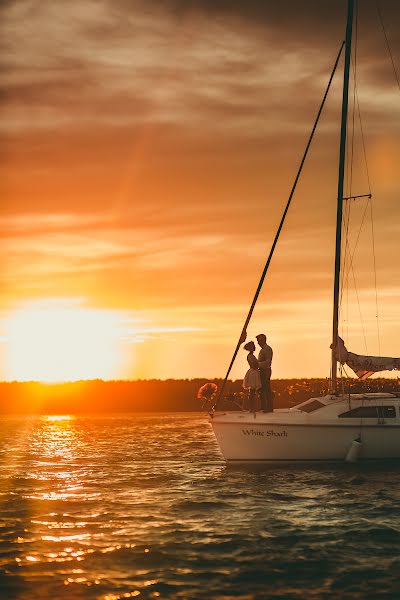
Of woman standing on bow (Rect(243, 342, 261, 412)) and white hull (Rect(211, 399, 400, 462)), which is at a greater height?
woman standing on bow (Rect(243, 342, 261, 412))

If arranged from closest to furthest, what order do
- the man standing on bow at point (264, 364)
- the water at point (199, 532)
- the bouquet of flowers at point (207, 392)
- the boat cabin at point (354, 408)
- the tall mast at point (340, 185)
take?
the water at point (199, 532) → the boat cabin at point (354, 408) → the man standing on bow at point (264, 364) → the tall mast at point (340, 185) → the bouquet of flowers at point (207, 392)

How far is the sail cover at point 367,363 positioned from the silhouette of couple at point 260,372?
2.86m

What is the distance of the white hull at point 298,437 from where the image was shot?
3047cm

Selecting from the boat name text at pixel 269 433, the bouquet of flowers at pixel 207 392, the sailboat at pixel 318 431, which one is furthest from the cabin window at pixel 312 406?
the bouquet of flowers at pixel 207 392

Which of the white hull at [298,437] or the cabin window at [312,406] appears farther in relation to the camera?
the cabin window at [312,406]

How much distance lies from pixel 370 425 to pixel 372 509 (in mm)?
7373

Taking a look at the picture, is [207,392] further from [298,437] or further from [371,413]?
[371,413]

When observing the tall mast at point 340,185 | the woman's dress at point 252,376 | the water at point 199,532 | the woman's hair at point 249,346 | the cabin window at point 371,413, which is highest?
the tall mast at point 340,185

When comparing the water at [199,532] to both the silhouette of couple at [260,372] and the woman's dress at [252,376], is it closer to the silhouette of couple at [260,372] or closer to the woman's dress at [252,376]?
the silhouette of couple at [260,372]

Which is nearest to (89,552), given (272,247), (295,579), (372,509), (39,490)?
(295,579)

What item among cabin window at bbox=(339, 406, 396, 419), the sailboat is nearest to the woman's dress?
the sailboat

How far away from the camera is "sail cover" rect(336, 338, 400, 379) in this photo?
32.5 m

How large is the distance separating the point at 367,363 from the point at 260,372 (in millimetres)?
4301

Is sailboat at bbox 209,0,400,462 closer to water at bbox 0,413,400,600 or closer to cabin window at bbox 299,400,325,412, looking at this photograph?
cabin window at bbox 299,400,325,412
